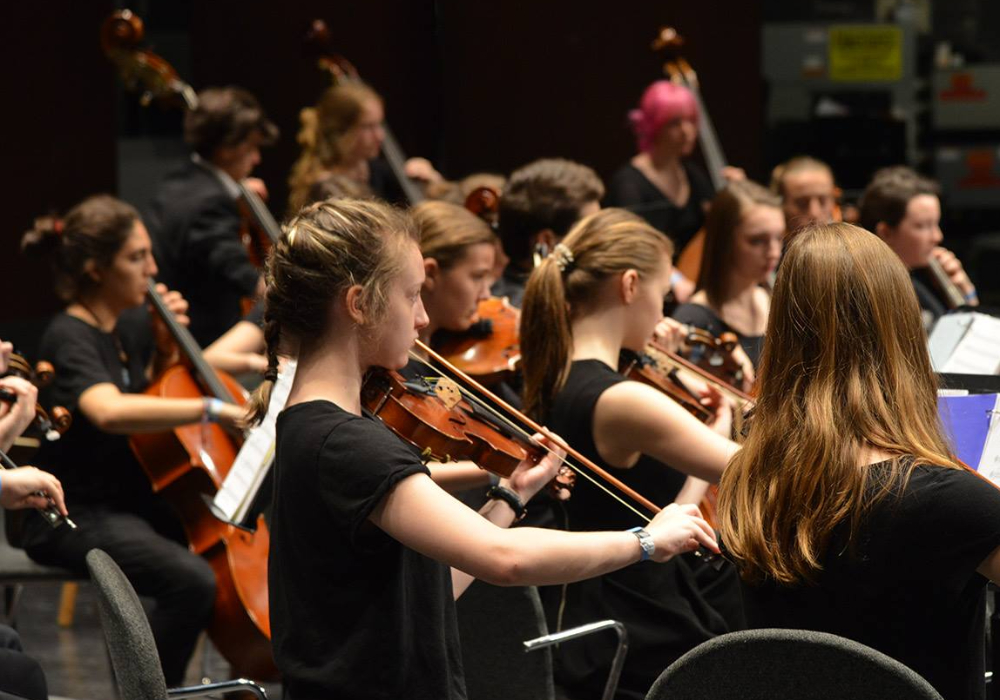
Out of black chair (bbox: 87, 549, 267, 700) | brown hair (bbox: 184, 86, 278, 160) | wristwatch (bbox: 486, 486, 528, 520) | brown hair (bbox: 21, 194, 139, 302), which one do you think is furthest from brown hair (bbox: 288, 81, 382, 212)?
black chair (bbox: 87, 549, 267, 700)

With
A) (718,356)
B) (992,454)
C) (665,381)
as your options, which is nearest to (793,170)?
(718,356)

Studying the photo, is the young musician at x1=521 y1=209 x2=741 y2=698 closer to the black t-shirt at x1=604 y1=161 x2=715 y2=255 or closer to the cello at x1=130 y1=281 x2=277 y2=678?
the cello at x1=130 y1=281 x2=277 y2=678

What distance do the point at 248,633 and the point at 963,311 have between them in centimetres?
168

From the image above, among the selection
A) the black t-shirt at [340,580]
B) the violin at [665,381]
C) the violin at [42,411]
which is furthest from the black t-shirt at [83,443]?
the black t-shirt at [340,580]

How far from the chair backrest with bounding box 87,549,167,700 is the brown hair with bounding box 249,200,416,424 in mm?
371

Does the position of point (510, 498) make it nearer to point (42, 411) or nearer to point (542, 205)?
point (42, 411)

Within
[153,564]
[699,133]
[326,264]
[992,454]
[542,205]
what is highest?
[326,264]

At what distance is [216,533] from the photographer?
125 inches

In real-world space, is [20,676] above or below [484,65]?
above

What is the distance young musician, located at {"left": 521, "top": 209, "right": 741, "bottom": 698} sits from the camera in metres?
2.38

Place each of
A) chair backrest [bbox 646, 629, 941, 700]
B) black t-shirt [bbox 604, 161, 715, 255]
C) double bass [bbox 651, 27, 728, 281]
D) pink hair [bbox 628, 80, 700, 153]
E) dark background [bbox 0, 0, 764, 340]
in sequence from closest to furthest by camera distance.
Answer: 1. chair backrest [bbox 646, 629, 941, 700]
2. double bass [bbox 651, 27, 728, 281]
3. black t-shirt [bbox 604, 161, 715, 255]
4. pink hair [bbox 628, 80, 700, 153]
5. dark background [bbox 0, 0, 764, 340]

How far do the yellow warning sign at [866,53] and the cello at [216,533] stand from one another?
402cm

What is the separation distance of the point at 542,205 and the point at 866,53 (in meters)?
3.40

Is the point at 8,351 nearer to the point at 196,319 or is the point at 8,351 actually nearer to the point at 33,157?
the point at 196,319
